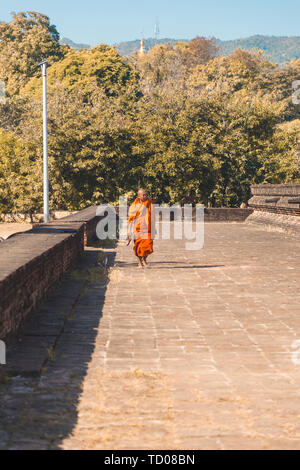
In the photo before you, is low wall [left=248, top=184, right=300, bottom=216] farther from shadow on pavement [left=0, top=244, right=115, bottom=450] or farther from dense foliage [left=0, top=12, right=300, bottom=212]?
shadow on pavement [left=0, top=244, right=115, bottom=450]

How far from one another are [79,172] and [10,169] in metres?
5.23

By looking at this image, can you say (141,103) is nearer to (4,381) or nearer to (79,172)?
(79,172)

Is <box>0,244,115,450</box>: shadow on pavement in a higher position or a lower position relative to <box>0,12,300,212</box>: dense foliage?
lower

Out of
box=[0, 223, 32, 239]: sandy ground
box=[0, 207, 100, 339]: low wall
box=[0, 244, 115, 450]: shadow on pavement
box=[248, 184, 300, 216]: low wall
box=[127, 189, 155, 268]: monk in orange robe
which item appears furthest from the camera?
box=[0, 223, 32, 239]: sandy ground

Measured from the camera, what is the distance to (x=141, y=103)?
36344mm

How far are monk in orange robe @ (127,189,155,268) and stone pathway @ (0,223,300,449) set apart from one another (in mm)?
2305

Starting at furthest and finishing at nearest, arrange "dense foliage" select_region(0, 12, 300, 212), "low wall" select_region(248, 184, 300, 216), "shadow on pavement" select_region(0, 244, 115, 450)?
"dense foliage" select_region(0, 12, 300, 212), "low wall" select_region(248, 184, 300, 216), "shadow on pavement" select_region(0, 244, 115, 450)

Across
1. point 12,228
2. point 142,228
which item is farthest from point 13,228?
point 142,228

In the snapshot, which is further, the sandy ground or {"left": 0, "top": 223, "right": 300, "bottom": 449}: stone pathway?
the sandy ground

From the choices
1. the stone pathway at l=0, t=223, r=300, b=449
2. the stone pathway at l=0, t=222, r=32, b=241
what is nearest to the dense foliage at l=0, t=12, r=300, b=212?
the stone pathway at l=0, t=222, r=32, b=241

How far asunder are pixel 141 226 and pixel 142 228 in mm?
48

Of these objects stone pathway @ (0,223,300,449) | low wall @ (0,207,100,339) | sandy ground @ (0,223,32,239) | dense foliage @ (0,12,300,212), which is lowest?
sandy ground @ (0,223,32,239)

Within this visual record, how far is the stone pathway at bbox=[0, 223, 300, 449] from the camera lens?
14.0ft

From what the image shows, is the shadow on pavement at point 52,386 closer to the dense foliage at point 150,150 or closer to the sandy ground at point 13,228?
the sandy ground at point 13,228
